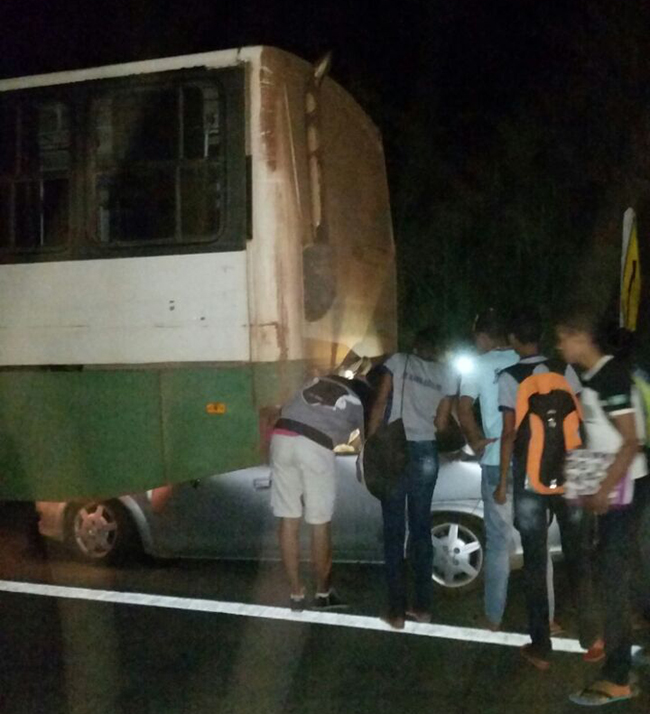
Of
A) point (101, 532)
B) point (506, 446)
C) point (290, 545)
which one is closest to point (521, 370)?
point (506, 446)

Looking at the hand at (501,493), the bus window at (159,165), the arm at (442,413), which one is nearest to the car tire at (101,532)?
the bus window at (159,165)

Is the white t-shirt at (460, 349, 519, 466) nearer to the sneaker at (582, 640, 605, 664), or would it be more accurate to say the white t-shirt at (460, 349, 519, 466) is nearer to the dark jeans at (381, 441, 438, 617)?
the dark jeans at (381, 441, 438, 617)

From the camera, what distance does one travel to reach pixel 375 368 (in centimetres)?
655

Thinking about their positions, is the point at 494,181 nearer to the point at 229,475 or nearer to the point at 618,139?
the point at 618,139

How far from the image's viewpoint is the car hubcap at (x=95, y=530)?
25.9 ft

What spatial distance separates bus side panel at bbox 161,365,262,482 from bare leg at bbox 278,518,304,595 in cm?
46

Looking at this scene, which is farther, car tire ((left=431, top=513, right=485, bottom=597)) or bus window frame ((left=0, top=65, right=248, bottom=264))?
car tire ((left=431, top=513, right=485, bottom=597))

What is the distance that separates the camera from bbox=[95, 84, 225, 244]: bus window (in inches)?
267

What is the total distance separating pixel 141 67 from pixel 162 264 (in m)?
1.32

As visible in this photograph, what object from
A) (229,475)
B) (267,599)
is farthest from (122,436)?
(267,599)

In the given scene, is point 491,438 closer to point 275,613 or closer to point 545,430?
point 545,430

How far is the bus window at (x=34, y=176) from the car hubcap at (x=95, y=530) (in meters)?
2.04

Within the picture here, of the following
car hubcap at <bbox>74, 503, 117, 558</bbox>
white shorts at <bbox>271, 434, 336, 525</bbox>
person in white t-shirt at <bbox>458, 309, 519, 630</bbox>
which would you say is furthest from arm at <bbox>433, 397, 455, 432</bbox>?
car hubcap at <bbox>74, 503, 117, 558</bbox>

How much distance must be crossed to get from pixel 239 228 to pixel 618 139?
8419 mm
